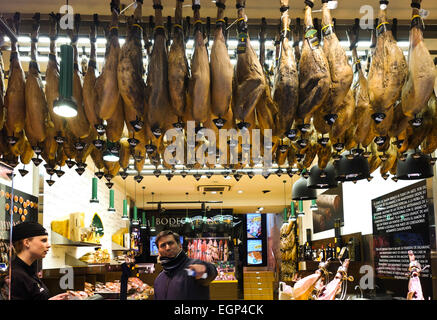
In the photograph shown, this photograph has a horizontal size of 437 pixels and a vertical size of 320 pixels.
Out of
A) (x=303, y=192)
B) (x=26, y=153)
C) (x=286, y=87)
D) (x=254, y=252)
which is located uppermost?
(x=286, y=87)

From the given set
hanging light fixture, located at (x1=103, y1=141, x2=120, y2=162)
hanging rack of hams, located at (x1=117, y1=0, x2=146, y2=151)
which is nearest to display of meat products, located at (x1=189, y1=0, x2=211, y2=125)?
hanging rack of hams, located at (x1=117, y1=0, x2=146, y2=151)

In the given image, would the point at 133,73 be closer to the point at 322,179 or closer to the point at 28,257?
the point at 28,257

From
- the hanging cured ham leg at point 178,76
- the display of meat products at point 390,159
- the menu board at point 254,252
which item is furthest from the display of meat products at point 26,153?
the menu board at point 254,252

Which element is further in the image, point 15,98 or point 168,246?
point 168,246

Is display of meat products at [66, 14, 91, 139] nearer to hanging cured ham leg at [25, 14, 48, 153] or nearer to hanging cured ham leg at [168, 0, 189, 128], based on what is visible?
hanging cured ham leg at [25, 14, 48, 153]

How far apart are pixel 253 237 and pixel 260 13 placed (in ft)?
60.7

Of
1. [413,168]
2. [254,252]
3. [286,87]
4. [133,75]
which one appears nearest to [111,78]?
[133,75]

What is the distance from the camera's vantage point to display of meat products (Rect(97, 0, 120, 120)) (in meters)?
2.34

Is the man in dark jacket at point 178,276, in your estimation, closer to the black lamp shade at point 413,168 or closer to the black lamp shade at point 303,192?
the black lamp shade at point 413,168

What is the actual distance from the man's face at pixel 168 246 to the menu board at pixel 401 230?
3062 mm

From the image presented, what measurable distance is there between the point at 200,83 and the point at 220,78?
0.35 ft

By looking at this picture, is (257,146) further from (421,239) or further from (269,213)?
(269,213)

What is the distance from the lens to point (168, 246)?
3.81m

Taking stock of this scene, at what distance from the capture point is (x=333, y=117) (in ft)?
7.91
